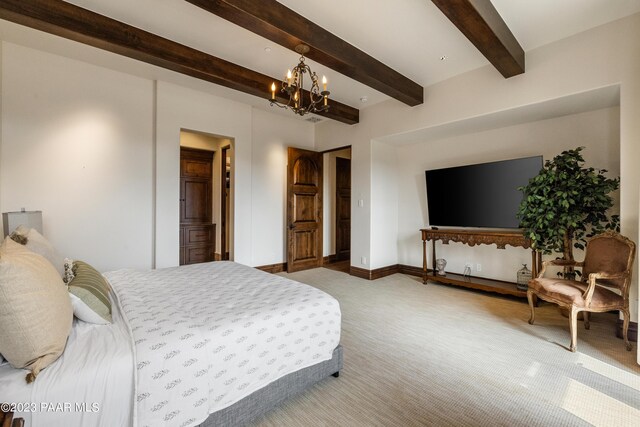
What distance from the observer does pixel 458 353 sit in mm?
2465

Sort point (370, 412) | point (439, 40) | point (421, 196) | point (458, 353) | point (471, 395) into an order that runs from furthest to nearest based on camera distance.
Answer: point (421, 196) < point (439, 40) < point (458, 353) < point (471, 395) < point (370, 412)

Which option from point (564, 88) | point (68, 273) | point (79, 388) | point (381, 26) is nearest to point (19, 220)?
point (68, 273)

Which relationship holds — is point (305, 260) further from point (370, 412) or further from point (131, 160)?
point (370, 412)

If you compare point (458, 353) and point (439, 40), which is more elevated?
point (439, 40)

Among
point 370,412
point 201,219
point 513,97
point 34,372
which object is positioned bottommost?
point 370,412

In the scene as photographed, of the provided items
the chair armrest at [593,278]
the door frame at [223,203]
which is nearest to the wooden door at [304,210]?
the door frame at [223,203]

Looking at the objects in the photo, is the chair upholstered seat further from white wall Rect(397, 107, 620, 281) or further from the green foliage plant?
white wall Rect(397, 107, 620, 281)

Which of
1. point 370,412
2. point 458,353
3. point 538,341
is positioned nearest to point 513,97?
point 538,341

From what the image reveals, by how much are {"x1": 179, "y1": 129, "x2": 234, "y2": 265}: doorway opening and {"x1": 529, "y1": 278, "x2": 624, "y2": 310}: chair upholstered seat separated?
201 inches

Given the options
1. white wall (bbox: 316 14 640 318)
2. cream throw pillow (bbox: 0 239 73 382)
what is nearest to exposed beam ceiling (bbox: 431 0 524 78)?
white wall (bbox: 316 14 640 318)

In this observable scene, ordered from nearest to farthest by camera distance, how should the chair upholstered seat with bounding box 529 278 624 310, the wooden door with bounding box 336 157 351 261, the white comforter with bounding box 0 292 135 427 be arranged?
the white comforter with bounding box 0 292 135 427 → the chair upholstered seat with bounding box 529 278 624 310 → the wooden door with bounding box 336 157 351 261

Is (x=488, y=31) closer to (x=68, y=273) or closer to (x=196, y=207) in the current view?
(x=68, y=273)

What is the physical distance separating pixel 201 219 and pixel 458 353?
5.35 meters

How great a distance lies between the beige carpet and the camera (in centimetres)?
172
